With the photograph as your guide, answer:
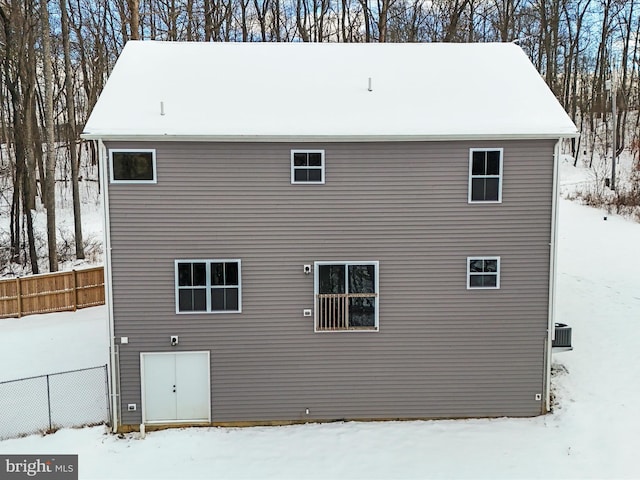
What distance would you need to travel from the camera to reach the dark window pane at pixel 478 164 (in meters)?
11.6

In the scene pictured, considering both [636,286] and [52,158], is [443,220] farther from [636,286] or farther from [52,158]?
[52,158]

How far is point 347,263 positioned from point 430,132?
10.5ft

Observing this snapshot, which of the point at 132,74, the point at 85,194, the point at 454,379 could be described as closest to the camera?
the point at 454,379

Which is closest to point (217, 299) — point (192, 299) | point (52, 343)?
point (192, 299)

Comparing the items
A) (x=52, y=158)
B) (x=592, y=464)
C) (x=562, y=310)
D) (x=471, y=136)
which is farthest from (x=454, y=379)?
Answer: (x=52, y=158)

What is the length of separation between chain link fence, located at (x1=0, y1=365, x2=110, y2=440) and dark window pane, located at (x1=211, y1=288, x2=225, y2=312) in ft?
8.90

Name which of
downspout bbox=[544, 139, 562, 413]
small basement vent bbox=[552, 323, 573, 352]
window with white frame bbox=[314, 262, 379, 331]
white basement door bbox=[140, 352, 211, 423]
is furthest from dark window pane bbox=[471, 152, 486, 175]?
white basement door bbox=[140, 352, 211, 423]

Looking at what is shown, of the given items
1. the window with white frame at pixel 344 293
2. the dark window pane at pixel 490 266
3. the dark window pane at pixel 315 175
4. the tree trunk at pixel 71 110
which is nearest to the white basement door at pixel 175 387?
the window with white frame at pixel 344 293

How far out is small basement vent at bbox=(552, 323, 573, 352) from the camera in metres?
12.8

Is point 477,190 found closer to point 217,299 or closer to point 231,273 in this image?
point 231,273

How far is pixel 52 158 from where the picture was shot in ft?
65.4

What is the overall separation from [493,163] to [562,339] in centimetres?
447

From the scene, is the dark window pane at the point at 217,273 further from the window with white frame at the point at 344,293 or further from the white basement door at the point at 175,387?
the window with white frame at the point at 344,293

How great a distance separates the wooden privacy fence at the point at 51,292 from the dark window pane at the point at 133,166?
859cm
